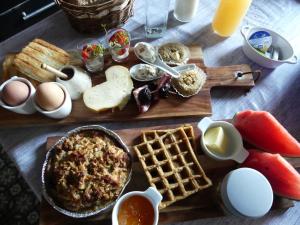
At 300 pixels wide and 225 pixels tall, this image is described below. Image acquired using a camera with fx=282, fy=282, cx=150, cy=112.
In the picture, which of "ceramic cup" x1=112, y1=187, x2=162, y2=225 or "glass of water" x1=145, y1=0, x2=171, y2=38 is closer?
"ceramic cup" x1=112, y1=187, x2=162, y2=225

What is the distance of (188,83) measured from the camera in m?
0.90

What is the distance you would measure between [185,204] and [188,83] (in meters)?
0.37

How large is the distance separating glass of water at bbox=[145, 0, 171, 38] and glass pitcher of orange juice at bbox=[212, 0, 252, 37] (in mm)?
188

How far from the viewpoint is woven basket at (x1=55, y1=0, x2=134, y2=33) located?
0.89 m

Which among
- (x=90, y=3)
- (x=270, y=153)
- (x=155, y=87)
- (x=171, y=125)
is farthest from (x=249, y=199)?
(x=90, y=3)

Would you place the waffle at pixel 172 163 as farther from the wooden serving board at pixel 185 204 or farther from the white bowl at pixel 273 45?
the white bowl at pixel 273 45

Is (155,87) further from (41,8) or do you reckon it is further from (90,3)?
(41,8)

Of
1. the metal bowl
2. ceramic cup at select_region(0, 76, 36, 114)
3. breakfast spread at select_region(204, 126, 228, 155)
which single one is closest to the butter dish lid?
breakfast spread at select_region(204, 126, 228, 155)

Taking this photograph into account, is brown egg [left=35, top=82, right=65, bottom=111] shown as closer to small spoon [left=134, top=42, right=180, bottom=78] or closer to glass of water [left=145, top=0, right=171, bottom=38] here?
small spoon [left=134, top=42, right=180, bottom=78]

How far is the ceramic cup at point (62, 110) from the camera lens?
806mm

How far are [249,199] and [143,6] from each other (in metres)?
0.81

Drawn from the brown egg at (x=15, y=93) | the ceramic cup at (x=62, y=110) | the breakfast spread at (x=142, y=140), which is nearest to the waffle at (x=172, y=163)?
the breakfast spread at (x=142, y=140)

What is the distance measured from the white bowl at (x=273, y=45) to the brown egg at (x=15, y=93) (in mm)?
735

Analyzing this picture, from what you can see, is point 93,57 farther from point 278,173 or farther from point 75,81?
point 278,173
